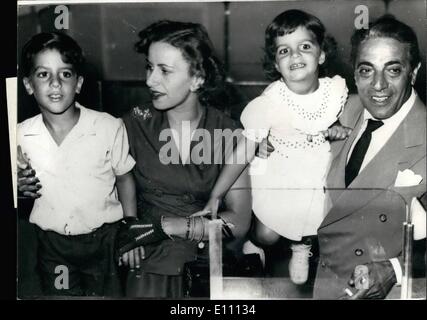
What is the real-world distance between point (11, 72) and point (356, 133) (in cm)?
172

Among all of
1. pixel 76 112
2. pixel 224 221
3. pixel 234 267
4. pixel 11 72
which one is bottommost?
pixel 234 267

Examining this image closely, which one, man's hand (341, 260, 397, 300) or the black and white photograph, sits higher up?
the black and white photograph

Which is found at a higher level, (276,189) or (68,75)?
(68,75)

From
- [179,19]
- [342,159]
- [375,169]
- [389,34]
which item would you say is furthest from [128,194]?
[389,34]

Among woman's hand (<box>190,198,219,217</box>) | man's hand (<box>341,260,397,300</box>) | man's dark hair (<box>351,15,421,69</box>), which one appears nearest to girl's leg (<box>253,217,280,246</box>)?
woman's hand (<box>190,198,219,217</box>)

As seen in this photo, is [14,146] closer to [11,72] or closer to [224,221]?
[11,72]

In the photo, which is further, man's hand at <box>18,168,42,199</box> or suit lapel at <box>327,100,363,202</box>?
man's hand at <box>18,168,42,199</box>

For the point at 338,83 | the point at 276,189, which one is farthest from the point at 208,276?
the point at 338,83

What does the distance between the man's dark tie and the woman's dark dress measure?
56 cm

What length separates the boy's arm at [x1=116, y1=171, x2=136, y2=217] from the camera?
10.1 feet

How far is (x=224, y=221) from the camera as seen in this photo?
119 inches

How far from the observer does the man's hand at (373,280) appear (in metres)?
2.97

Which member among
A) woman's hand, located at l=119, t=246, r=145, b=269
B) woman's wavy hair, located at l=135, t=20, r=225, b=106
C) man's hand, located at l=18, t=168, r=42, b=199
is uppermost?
woman's wavy hair, located at l=135, t=20, r=225, b=106

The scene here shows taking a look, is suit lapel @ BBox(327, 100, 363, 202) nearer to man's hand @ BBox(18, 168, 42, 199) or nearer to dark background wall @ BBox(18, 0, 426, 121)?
dark background wall @ BBox(18, 0, 426, 121)
